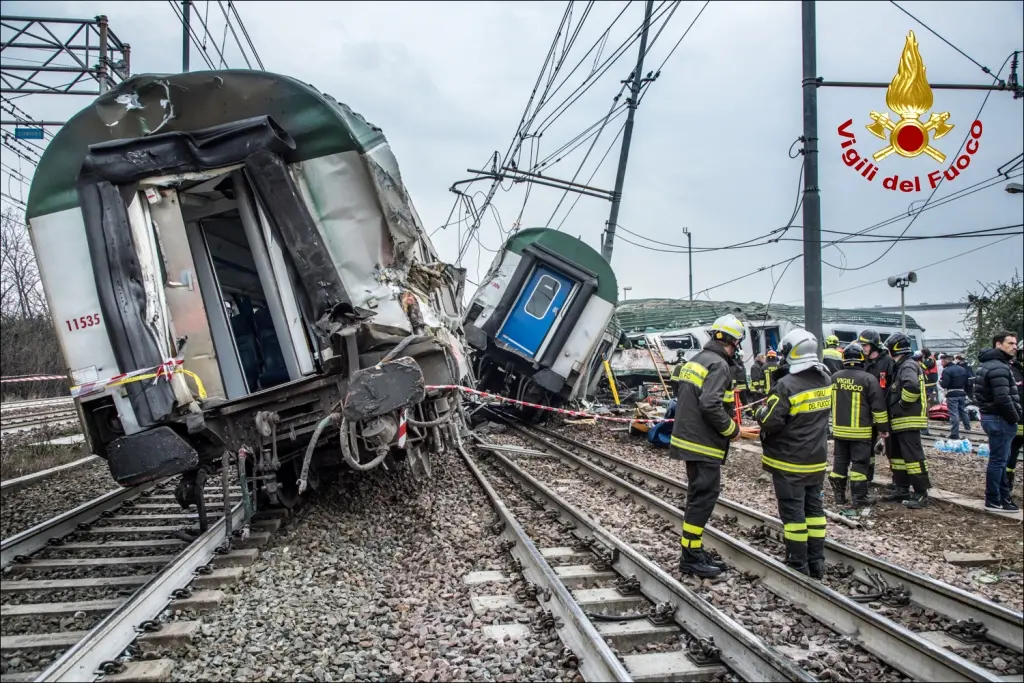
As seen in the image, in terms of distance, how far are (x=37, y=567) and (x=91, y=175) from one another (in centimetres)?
295

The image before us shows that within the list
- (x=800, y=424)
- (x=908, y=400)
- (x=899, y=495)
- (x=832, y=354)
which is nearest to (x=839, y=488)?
(x=899, y=495)

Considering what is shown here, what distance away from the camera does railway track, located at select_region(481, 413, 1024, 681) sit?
3.32 metres

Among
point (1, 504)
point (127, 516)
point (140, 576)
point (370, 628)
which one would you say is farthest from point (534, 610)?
point (1, 504)

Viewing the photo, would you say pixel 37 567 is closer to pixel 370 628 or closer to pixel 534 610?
pixel 370 628

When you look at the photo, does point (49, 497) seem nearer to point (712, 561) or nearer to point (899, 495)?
point (712, 561)

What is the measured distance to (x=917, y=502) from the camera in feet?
22.3

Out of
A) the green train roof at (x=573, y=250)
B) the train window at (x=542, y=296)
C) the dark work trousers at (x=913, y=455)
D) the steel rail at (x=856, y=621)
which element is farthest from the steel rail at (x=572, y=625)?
the green train roof at (x=573, y=250)

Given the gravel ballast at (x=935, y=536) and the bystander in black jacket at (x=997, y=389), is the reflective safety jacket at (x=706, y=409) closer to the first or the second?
the gravel ballast at (x=935, y=536)

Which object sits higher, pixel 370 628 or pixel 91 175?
pixel 91 175

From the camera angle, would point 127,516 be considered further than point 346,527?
Yes

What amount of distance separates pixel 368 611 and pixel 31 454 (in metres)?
8.66

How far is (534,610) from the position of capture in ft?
13.0

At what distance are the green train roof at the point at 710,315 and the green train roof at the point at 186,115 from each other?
1659 cm

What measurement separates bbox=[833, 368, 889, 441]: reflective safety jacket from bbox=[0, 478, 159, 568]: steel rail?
7267mm
